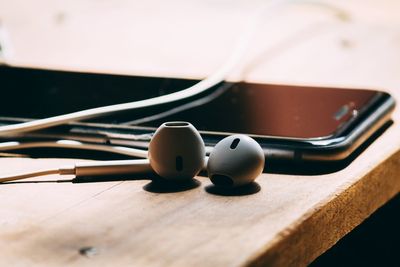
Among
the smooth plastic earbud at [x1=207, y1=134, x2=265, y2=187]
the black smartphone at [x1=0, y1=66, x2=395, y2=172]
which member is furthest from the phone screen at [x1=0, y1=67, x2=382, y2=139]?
the smooth plastic earbud at [x1=207, y1=134, x2=265, y2=187]

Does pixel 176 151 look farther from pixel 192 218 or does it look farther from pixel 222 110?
pixel 222 110

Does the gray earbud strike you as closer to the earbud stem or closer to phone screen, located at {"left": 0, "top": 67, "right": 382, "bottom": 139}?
the earbud stem

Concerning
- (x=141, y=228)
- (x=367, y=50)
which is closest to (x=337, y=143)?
(x=141, y=228)

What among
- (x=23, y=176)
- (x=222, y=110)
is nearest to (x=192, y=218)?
(x=23, y=176)

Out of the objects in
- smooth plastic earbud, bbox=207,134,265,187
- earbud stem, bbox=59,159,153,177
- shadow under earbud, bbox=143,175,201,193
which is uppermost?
smooth plastic earbud, bbox=207,134,265,187

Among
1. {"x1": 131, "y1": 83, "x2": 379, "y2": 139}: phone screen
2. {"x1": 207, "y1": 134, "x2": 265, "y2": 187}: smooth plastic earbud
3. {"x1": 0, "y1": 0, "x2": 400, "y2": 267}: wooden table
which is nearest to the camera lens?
{"x1": 0, "y1": 0, "x2": 400, "y2": 267}: wooden table

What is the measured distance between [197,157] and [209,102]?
248 millimetres

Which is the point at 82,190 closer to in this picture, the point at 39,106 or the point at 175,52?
the point at 39,106

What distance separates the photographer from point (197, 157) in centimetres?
47

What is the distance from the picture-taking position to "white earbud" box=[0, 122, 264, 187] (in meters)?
0.45

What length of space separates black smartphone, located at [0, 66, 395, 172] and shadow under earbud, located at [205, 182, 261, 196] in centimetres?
5

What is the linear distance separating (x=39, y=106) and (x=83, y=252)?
405 millimetres

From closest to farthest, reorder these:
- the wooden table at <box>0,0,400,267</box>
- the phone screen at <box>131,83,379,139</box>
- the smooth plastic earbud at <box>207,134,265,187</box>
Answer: the wooden table at <box>0,0,400,267</box>, the smooth plastic earbud at <box>207,134,265,187</box>, the phone screen at <box>131,83,379,139</box>

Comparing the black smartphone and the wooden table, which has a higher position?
the black smartphone
